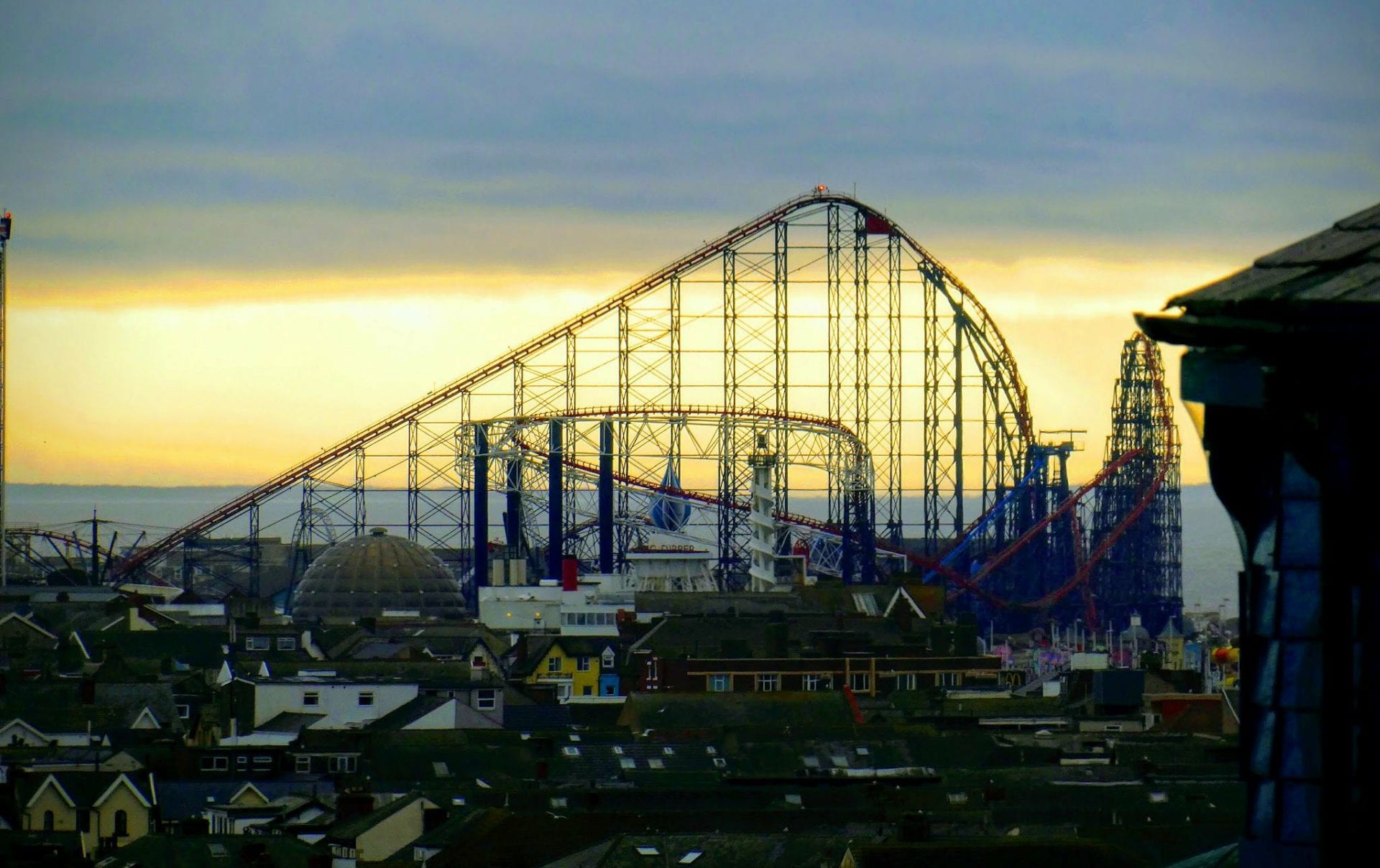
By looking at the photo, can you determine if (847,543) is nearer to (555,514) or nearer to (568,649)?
(555,514)

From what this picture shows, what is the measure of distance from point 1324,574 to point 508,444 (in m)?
114

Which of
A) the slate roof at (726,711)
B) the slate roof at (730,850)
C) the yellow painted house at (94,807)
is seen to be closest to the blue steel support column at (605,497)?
the slate roof at (726,711)

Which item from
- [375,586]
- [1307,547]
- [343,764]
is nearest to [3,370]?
[375,586]

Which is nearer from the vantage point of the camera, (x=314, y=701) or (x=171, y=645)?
(x=314, y=701)

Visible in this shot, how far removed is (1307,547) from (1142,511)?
126939mm

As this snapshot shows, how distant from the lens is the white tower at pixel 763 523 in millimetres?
105438

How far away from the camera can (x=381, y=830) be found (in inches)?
1654

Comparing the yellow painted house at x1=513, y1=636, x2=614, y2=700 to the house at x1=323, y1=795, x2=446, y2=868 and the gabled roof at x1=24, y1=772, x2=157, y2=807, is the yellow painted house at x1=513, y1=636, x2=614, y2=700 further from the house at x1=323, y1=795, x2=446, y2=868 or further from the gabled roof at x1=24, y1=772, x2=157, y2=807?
the house at x1=323, y1=795, x2=446, y2=868

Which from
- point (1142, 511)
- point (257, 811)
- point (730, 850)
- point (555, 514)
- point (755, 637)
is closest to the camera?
point (730, 850)

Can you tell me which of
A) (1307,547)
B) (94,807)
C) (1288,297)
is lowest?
(94,807)

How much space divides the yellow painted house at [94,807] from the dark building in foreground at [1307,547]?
143 feet

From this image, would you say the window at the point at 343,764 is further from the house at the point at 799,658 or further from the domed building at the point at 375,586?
the domed building at the point at 375,586

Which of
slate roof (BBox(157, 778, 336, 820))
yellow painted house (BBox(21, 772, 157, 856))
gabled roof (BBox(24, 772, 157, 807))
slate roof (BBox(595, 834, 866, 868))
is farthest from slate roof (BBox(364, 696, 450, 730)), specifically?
slate roof (BBox(595, 834, 866, 868))

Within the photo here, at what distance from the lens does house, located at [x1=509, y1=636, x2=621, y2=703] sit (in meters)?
83.3
